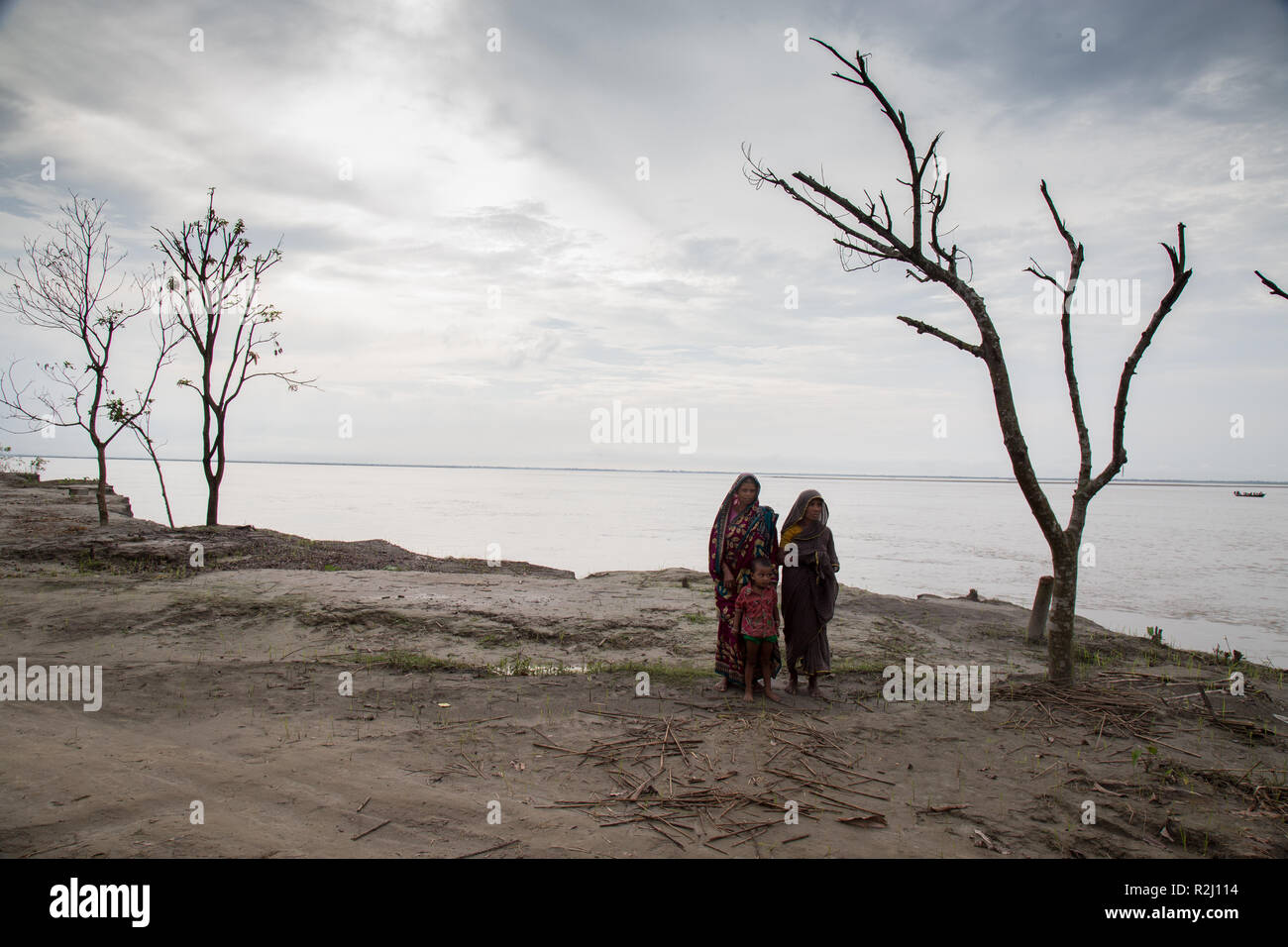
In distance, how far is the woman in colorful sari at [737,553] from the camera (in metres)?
6.45

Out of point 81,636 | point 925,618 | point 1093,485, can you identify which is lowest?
point 925,618

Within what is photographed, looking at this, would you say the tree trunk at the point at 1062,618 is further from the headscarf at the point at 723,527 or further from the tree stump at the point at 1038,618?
the tree stump at the point at 1038,618

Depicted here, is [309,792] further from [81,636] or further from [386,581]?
[386,581]

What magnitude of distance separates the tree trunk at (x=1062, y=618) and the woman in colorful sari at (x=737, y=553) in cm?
274

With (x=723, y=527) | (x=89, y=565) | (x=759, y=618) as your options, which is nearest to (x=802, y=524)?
(x=723, y=527)

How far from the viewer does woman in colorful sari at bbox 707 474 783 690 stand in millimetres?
6449

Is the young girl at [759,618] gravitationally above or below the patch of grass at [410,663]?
above

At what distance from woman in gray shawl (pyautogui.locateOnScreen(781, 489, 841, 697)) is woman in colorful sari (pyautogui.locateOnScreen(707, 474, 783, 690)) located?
21cm

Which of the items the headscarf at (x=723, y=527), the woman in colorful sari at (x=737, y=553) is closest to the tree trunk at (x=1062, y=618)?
the woman in colorful sari at (x=737, y=553)
